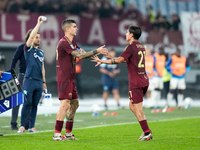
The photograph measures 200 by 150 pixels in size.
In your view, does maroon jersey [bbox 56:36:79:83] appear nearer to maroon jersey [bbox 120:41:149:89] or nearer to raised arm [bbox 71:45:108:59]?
raised arm [bbox 71:45:108:59]

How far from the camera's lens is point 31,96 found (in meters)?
8.41

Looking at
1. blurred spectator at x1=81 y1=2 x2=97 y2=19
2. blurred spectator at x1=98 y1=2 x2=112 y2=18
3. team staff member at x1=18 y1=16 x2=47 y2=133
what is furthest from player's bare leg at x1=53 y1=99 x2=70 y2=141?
blurred spectator at x1=98 y1=2 x2=112 y2=18

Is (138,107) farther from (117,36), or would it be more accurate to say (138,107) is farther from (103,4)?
(103,4)

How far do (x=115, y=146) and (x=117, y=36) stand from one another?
14537 millimetres

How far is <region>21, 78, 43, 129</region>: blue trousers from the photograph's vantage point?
27.3 ft

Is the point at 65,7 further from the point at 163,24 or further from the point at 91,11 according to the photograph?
the point at 163,24

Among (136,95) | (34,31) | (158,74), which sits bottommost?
(158,74)

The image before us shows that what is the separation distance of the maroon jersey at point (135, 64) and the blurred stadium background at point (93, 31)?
11.4 metres

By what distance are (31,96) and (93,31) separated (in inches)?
464

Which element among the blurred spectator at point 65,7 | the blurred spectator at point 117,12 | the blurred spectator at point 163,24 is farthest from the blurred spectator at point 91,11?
the blurred spectator at point 163,24

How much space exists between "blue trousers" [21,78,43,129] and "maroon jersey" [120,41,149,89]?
7.62ft

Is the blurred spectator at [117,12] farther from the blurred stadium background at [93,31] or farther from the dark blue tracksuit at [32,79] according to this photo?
the dark blue tracksuit at [32,79]

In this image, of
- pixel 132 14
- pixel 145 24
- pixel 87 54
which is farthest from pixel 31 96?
pixel 132 14

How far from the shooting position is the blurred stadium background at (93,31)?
1852cm
